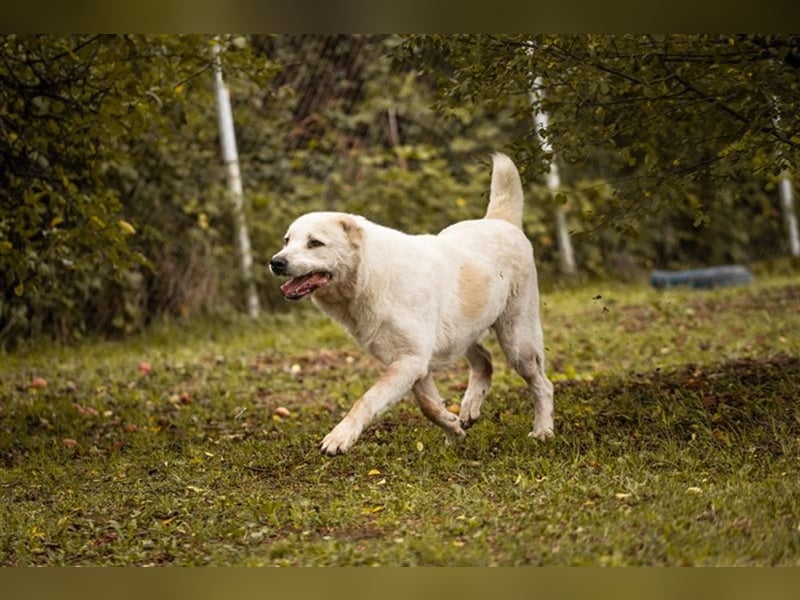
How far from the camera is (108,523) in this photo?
4656 millimetres

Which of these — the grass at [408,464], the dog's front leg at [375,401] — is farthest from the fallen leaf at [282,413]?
the dog's front leg at [375,401]

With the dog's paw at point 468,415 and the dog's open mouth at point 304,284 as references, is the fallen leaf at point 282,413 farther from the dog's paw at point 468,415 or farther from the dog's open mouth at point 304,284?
the dog's open mouth at point 304,284

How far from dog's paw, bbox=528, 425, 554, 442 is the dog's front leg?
74 centimetres

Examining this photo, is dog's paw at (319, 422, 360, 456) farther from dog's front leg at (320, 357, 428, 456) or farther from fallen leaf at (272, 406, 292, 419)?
fallen leaf at (272, 406, 292, 419)

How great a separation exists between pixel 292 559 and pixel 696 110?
3.66 meters

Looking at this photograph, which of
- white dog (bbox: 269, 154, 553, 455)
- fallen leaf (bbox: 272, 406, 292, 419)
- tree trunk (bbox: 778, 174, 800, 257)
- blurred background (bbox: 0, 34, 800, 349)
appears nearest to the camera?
white dog (bbox: 269, 154, 553, 455)

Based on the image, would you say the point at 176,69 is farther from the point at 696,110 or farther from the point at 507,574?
the point at 507,574

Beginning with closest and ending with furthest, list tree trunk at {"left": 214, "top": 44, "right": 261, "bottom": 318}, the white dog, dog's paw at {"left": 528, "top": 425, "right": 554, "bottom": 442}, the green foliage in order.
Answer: the white dog
the green foliage
dog's paw at {"left": 528, "top": 425, "right": 554, "bottom": 442}
tree trunk at {"left": 214, "top": 44, "right": 261, "bottom": 318}

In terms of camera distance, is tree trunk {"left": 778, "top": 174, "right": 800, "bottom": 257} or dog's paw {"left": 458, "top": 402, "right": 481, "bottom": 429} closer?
dog's paw {"left": 458, "top": 402, "right": 481, "bottom": 429}

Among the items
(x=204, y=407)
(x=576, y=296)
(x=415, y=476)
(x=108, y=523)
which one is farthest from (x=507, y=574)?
(x=576, y=296)

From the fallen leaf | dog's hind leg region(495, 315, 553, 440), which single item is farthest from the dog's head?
the fallen leaf

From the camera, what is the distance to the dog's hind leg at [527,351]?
5.89 m

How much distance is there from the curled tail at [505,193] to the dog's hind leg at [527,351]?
61 centimetres

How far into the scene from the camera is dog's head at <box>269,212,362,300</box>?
5.14 m
